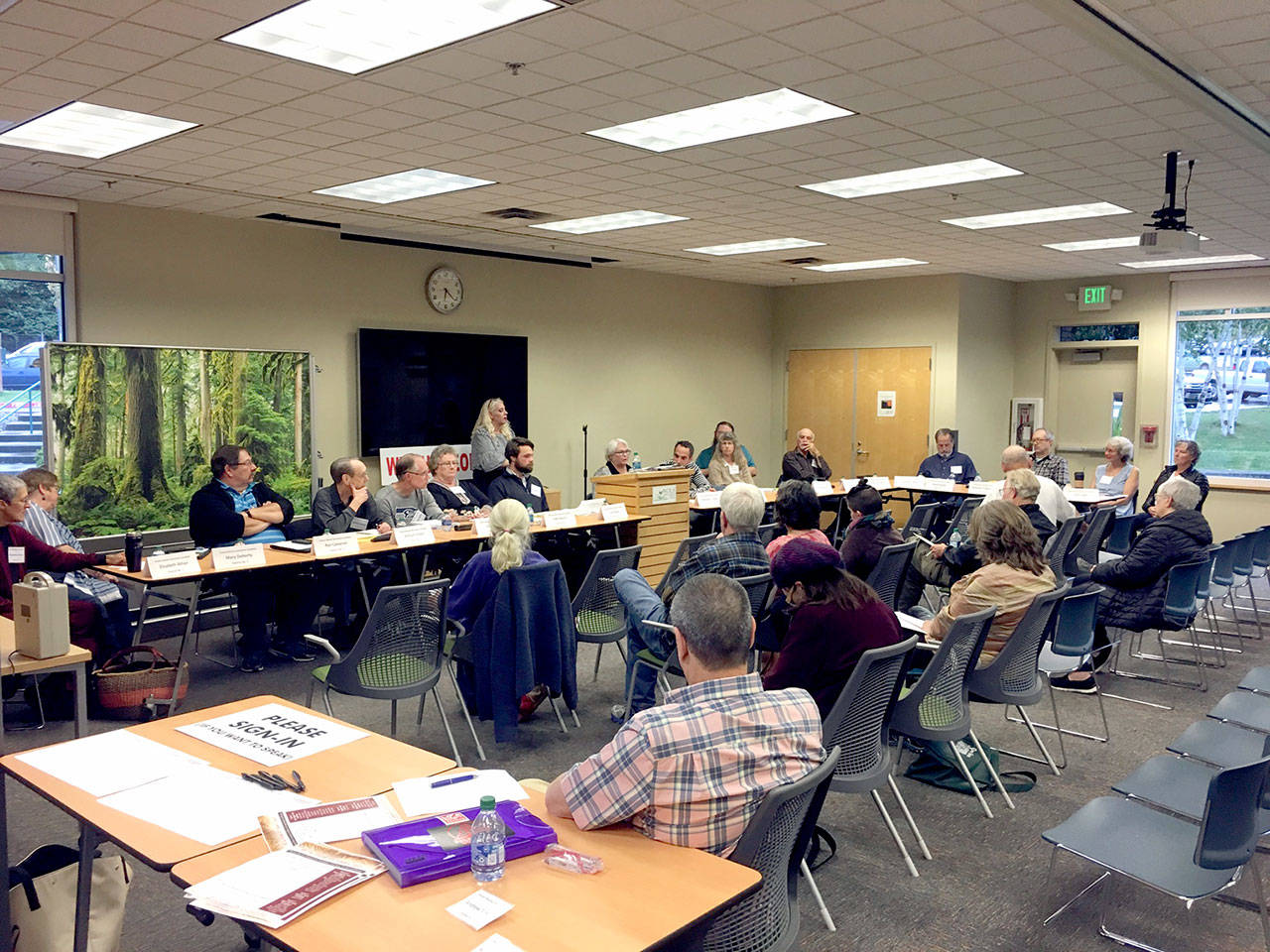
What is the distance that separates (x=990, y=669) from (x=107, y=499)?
5888 millimetres

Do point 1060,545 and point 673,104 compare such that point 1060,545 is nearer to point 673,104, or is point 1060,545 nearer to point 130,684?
point 673,104

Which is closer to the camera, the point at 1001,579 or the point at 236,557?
the point at 1001,579

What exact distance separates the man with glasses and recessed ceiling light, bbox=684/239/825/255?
3.10 m

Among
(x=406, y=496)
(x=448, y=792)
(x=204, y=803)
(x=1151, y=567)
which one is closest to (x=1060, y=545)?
(x=1151, y=567)

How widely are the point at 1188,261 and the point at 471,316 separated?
757cm

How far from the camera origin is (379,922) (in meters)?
1.72

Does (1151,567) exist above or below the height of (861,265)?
below

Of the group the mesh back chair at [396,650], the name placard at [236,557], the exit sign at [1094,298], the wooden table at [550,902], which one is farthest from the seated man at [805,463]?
the wooden table at [550,902]

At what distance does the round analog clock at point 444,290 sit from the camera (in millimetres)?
9219

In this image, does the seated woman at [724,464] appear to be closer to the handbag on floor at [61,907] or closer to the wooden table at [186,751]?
the wooden table at [186,751]

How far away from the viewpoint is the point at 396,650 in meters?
4.20

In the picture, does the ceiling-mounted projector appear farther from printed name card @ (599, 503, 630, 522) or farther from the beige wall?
the beige wall

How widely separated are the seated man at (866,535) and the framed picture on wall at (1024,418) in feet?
26.6

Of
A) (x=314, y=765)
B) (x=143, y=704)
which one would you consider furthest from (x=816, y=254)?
(x=314, y=765)
